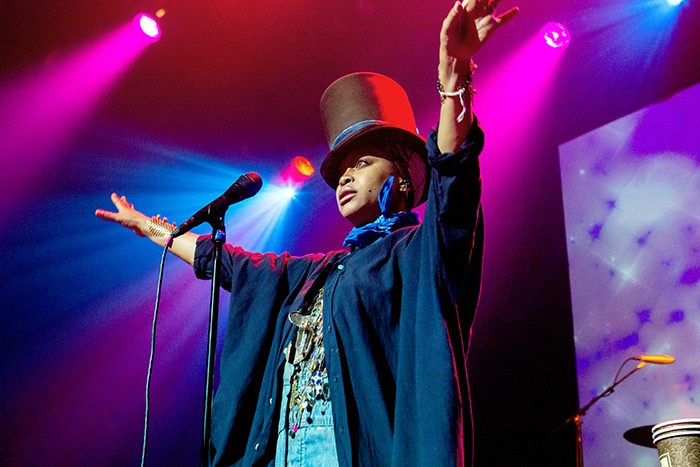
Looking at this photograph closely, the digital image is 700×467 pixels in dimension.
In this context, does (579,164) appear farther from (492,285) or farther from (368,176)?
(368,176)

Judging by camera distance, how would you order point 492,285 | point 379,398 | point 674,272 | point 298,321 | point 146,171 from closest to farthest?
point 379,398 → point 298,321 → point 674,272 → point 146,171 → point 492,285

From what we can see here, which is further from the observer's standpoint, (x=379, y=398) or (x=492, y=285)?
(x=492, y=285)

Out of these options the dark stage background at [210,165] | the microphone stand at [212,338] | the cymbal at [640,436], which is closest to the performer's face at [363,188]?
the microphone stand at [212,338]

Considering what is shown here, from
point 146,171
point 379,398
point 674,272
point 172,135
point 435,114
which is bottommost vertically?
point 379,398

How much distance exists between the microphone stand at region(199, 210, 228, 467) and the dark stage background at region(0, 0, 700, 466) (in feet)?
9.58

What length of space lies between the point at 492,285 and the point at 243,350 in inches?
149

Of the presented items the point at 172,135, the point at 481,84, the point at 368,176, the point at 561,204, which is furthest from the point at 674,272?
the point at 172,135

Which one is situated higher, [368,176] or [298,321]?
[368,176]

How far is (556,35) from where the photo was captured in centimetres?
472

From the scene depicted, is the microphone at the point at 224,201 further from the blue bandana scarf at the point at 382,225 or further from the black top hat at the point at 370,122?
the black top hat at the point at 370,122

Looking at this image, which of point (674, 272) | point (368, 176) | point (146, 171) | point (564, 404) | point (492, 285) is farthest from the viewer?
point (492, 285)

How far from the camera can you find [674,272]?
4.31 meters

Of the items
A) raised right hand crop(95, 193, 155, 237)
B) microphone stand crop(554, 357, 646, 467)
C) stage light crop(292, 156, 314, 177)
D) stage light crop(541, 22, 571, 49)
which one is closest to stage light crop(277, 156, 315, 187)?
stage light crop(292, 156, 314, 177)

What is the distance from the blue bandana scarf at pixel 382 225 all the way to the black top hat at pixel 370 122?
12.1 inches
